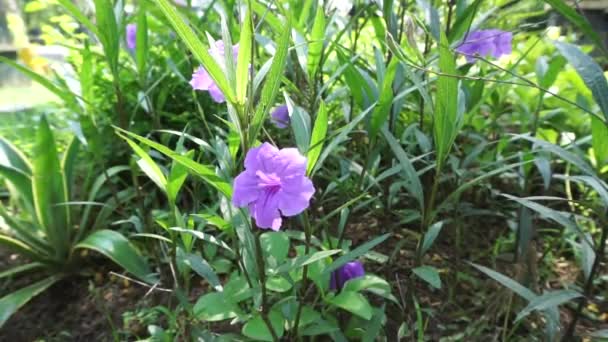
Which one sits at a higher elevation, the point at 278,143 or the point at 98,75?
the point at 98,75

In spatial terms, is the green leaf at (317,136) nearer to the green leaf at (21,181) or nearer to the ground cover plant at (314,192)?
the ground cover plant at (314,192)

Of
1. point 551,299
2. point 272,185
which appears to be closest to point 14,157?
point 272,185

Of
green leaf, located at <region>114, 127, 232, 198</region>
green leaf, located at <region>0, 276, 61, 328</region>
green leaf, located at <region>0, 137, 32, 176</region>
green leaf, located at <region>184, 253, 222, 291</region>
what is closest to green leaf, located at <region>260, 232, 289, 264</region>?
green leaf, located at <region>184, 253, 222, 291</region>

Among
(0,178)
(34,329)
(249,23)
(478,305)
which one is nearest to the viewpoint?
(249,23)

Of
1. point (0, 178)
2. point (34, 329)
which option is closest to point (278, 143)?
point (34, 329)

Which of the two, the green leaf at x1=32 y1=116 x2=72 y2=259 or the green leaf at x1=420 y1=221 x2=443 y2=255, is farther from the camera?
the green leaf at x1=32 y1=116 x2=72 y2=259

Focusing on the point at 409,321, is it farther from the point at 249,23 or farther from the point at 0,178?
the point at 0,178

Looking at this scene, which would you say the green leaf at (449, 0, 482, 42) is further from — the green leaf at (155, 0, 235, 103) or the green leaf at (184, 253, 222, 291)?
the green leaf at (184, 253, 222, 291)
